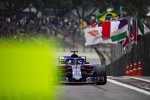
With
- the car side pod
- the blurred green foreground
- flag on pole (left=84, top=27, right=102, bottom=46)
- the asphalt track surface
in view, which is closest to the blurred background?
flag on pole (left=84, top=27, right=102, bottom=46)

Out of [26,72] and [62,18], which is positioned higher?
[62,18]

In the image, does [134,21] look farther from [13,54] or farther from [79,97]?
[13,54]

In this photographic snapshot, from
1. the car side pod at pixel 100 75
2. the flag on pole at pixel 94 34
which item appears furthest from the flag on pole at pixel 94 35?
the car side pod at pixel 100 75

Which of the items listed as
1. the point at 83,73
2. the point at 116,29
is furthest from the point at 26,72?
the point at 116,29

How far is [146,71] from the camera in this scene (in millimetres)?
29938

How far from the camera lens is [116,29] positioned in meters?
35.9

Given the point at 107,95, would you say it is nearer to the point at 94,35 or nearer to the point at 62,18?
the point at 94,35

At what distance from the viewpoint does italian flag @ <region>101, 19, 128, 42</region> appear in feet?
115

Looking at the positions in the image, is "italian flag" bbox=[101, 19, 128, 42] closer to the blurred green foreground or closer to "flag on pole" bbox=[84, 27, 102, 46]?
"flag on pole" bbox=[84, 27, 102, 46]

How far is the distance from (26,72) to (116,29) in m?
29.5

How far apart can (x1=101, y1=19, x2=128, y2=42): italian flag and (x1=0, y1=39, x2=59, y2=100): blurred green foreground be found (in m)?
28.5

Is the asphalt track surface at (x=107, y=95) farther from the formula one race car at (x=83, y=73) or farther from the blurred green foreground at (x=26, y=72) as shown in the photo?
the blurred green foreground at (x=26, y=72)

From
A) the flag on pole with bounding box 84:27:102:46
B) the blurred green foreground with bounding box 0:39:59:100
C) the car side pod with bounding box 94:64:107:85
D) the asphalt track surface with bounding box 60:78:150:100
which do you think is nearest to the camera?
the blurred green foreground with bounding box 0:39:59:100

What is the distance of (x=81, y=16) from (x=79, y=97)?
61.5 m
